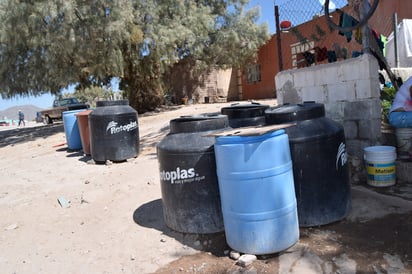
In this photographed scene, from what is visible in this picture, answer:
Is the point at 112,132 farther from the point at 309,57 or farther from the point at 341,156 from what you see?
the point at 341,156

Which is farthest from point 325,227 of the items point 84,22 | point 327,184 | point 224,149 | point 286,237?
point 84,22

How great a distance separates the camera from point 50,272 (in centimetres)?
315

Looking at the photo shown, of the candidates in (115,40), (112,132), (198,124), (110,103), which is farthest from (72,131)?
(198,124)

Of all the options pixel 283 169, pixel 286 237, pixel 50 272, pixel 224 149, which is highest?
pixel 224 149

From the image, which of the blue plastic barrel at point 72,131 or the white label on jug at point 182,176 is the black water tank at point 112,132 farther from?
the white label on jug at point 182,176

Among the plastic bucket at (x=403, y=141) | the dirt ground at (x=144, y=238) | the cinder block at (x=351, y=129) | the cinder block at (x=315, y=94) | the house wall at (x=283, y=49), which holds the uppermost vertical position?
the house wall at (x=283, y=49)

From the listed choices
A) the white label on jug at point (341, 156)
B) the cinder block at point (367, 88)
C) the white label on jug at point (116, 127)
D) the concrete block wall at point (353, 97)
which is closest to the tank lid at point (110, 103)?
the white label on jug at point (116, 127)

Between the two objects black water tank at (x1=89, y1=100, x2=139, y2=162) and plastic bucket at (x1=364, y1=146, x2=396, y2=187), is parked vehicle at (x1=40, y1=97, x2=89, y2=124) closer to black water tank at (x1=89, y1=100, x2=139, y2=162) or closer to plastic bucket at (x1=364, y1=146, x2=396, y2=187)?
black water tank at (x1=89, y1=100, x2=139, y2=162)

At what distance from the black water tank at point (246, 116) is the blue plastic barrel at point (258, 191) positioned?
3.59 ft

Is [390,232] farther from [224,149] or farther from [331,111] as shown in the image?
[331,111]

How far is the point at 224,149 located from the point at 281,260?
99 centimetres

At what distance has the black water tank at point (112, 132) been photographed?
6832 mm

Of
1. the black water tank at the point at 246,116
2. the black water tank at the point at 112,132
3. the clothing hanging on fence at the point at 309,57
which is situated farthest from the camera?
the black water tank at the point at 112,132

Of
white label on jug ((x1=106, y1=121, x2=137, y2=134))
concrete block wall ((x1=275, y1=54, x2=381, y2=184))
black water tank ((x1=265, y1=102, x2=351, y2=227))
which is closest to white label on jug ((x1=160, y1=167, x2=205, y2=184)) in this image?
black water tank ((x1=265, y1=102, x2=351, y2=227))
